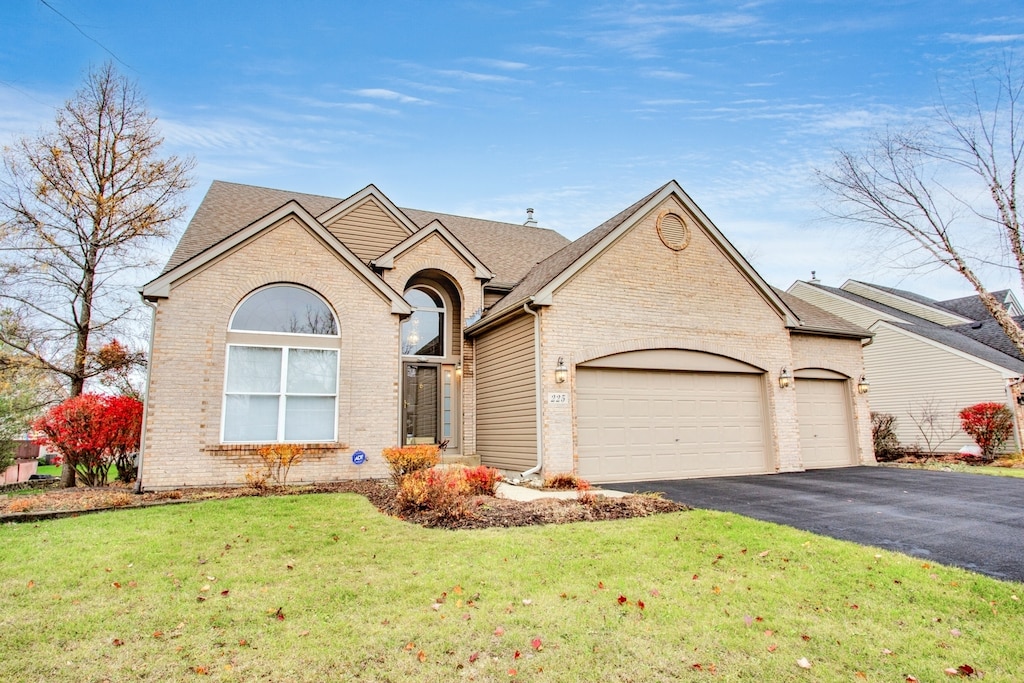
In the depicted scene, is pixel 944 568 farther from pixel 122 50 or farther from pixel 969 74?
pixel 969 74

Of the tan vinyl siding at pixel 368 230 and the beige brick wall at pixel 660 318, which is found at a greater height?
the tan vinyl siding at pixel 368 230

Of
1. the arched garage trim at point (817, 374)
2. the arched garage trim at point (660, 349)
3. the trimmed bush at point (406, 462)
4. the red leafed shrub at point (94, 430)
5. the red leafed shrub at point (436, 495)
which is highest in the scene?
the arched garage trim at point (660, 349)

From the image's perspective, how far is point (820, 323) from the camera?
16125mm

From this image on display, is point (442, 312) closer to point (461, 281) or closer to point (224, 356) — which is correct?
point (461, 281)

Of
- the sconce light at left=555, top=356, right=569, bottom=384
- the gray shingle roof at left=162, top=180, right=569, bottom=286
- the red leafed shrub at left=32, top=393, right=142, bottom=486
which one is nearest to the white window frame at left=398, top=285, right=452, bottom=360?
the gray shingle roof at left=162, top=180, right=569, bottom=286

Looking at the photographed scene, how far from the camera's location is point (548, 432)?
37.0 feet

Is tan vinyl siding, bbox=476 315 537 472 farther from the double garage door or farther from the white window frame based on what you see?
the double garage door

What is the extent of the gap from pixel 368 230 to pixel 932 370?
2063cm

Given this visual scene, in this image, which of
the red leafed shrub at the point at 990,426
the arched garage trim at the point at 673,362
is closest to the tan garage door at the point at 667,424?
the arched garage trim at the point at 673,362

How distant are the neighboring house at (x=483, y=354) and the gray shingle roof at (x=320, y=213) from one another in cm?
14

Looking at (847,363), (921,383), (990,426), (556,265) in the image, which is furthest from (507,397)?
(921,383)

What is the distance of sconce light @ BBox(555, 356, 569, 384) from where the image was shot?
1157 centimetres

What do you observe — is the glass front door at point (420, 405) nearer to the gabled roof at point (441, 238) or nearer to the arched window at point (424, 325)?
the arched window at point (424, 325)

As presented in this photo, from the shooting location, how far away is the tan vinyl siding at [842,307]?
23.2 metres
